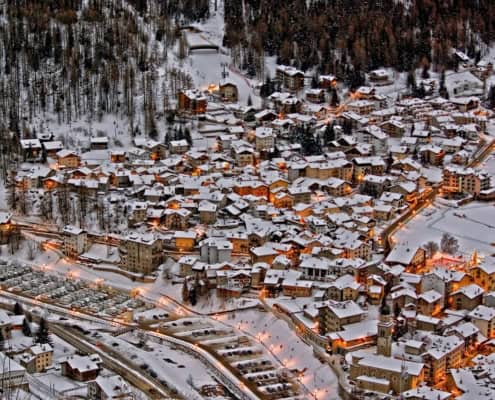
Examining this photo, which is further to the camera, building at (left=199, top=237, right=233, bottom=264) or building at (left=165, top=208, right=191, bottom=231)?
building at (left=165, top=208, right=191, bottom=231)

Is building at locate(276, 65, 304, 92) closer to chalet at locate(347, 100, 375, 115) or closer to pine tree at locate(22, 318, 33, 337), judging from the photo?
chalet at locate(347, 100, 375, 115)

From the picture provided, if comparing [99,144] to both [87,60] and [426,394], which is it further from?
[426,394]

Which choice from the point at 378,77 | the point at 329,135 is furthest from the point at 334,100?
the point at 329,135

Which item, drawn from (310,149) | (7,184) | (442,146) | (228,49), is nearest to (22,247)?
(7,184)

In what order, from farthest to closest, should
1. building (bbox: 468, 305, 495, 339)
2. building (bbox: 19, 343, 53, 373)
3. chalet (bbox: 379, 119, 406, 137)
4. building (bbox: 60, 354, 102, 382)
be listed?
1. chalet (bbox: 379, 119, 406, 137)
2. building (bbox: 468, 305, 495, 339)
3. building (bbox: 19, 343, 53, 373)
4. building (bbox: 60, 354, 102, 382)

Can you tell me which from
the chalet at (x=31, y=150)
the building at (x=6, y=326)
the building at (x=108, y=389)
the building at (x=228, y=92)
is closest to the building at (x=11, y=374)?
the building at (x=108, y=389)

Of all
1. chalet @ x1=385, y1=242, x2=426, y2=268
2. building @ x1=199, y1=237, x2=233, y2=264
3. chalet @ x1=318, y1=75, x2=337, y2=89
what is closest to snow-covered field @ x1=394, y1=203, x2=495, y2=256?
chalet @ x1=385, y1=242, x2=426, y2=268

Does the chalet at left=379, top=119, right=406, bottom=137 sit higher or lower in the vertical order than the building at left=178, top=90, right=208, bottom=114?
lower
